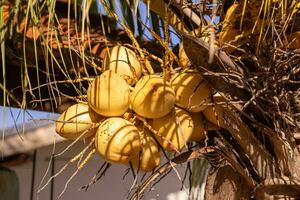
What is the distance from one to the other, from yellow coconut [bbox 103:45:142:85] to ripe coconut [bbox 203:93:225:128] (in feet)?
0.41

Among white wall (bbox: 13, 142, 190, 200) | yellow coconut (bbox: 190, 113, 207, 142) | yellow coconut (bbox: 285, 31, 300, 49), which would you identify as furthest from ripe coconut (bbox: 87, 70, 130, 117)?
white wall (bbox: 13, 142, 190, 200)

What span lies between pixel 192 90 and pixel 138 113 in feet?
0.30

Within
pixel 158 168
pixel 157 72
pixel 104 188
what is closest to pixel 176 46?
pixel 157 72

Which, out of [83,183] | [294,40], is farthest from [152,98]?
[83,183]

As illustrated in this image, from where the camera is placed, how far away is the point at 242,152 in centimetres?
96

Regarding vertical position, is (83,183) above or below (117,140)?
below

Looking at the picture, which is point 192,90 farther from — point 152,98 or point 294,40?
point 294,40

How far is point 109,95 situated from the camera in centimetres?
88

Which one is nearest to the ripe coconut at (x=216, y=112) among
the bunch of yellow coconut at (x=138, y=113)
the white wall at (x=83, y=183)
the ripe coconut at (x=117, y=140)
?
the bunch of yellow coconut at (x=138, y=113)

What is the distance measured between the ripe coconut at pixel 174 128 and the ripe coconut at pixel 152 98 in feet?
0.06

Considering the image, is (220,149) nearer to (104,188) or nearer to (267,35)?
(267,35)

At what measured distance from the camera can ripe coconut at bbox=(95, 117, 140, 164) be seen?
887mm

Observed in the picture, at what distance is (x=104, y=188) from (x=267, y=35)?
7.60 feet

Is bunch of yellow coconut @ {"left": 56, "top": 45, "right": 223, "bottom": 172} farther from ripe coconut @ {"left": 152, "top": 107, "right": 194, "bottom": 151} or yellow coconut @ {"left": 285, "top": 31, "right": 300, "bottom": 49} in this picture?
Result: yellow coconut @ {"left": 285, "top": 31, "right": 300, "bottom": 49}
